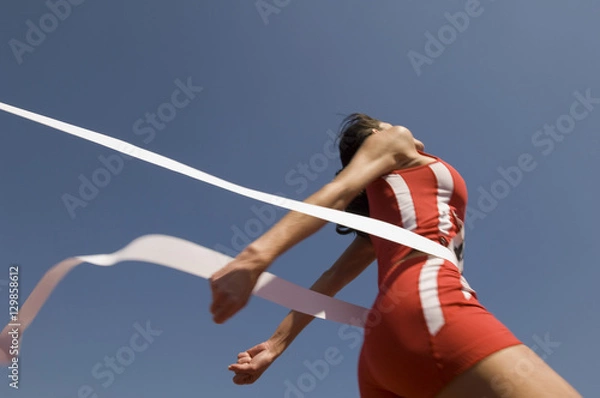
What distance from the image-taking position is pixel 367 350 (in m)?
1.68

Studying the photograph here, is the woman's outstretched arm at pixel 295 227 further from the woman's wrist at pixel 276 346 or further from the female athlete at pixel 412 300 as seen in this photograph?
the woman's wrist at pixel 276 346

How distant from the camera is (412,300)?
60.5 inches

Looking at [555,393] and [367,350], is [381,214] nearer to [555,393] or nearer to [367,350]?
[367,350]

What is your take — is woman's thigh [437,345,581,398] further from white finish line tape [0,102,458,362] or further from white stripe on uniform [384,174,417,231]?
white stripe on uniform [384,174,417,231]

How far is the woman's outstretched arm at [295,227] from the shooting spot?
49.9 inches

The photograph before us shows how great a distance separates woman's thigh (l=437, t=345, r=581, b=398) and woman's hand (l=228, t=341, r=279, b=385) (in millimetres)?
921

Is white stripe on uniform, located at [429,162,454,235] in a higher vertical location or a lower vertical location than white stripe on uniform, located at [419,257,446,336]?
higher

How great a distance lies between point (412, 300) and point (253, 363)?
900 millimetres

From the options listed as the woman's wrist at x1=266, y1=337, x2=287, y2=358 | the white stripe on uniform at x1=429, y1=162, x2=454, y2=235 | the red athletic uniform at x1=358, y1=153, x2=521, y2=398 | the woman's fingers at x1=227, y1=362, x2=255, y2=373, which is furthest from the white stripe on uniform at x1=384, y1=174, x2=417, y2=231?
the woman's fingers at x1=227, y1=362, x2=255, y2=373

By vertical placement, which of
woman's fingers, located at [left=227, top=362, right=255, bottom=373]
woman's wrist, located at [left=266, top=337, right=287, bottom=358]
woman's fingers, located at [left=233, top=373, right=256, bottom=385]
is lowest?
woman's fingers, located at [left=233, top=373, right=256, bottom=385]

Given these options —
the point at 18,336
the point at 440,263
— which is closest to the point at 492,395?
the point at 440,263

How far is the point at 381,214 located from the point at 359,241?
543 mm

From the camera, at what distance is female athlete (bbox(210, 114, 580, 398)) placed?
1.34m

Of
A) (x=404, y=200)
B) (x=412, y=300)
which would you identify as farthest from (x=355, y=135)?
(x=412, y=300)
